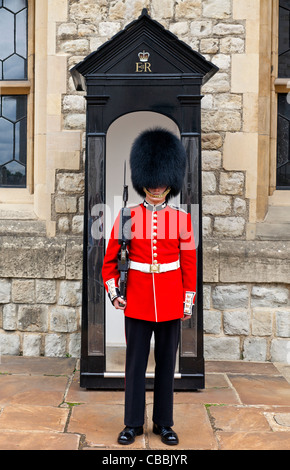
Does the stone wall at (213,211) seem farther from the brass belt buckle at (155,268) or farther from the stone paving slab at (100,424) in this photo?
the brass belt buckle at (155,268)

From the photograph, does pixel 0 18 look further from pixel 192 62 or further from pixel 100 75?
pixel 192 62

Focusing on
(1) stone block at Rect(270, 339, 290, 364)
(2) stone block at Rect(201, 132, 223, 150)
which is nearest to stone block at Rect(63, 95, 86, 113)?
(2) stone block at Rect(201, 132, 223, 150)

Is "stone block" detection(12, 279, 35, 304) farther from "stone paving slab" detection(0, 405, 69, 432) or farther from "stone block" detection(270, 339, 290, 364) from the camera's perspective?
"stone block" detection(270, 339, 290, 364)

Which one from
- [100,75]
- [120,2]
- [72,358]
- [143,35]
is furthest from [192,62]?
[72,358]

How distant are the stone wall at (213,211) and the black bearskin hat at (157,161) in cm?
141

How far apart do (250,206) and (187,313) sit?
1678mm

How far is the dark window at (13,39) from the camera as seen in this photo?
4.46 m

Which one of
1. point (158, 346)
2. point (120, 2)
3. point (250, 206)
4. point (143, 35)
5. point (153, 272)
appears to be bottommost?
point (158, 346)

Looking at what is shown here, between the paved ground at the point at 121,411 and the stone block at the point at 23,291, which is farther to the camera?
the stone block at the point at 23,291

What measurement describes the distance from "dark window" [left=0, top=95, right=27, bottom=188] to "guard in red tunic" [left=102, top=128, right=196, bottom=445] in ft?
6.59

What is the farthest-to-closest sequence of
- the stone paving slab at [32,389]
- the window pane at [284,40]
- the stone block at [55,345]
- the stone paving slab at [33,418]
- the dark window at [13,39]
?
the dark window at [13,39] < the window pane at [284,40] < the stone block at [55,345] < the stone paving slab at [32,389] < the stone paving slab at [33,418]

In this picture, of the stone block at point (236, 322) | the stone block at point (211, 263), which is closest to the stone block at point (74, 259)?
the stone block at point (211, 263)

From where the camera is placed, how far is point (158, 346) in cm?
274

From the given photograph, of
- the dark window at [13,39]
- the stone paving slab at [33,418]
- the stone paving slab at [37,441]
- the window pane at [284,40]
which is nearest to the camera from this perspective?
the stone paving slab at [37,441]
